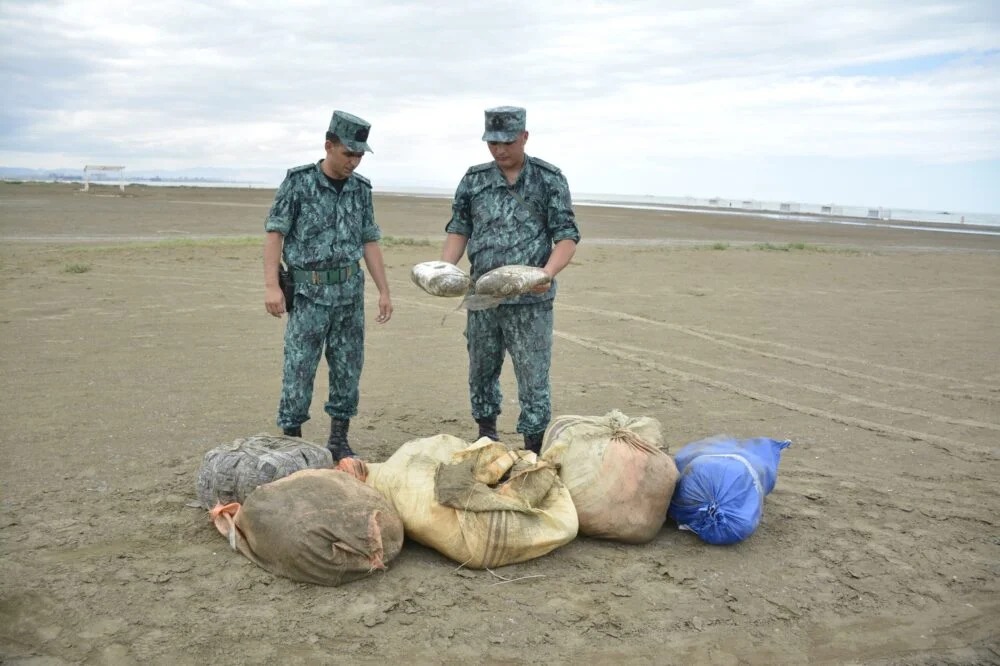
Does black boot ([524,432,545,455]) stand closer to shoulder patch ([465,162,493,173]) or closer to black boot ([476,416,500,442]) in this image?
black boot ([476,416,500,442])

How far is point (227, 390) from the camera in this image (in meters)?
6.43

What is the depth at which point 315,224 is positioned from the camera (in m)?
4.49

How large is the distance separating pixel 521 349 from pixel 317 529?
5.20ft

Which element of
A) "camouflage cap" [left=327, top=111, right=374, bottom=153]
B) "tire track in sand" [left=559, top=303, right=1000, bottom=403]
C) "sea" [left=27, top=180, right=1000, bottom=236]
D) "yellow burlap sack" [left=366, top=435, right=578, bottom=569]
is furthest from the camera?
"sea" [left=27, top=180, right=1000, bottom=236]

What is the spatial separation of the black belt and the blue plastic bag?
78.9 inches

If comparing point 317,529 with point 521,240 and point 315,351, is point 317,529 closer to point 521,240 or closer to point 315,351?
point 315,351

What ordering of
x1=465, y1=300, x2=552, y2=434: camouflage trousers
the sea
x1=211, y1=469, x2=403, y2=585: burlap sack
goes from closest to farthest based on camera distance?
x1=211, y1=469, x2=403, y2=585: burlap sack, x1=465, y1=300, x2=552, y2=434: camouflage trousers, the sea

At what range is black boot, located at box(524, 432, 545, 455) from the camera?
4.74 m

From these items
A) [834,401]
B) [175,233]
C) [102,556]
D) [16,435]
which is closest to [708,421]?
[834,401]

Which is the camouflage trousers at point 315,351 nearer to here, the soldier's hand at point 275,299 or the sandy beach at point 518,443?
the soldier's hand at point 275,299

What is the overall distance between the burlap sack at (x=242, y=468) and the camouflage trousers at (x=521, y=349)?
1.11 metres

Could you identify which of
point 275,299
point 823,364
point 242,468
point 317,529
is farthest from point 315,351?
point 823,364

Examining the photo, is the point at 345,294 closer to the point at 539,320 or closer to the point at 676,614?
the point at 539,320

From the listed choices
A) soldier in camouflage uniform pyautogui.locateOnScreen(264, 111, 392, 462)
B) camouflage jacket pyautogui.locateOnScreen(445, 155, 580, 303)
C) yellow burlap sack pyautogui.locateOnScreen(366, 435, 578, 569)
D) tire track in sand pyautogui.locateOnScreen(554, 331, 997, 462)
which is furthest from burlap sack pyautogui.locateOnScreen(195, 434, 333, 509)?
tire track in sand pyautogui.locateOnScreen(554, 331, 997, 462)
